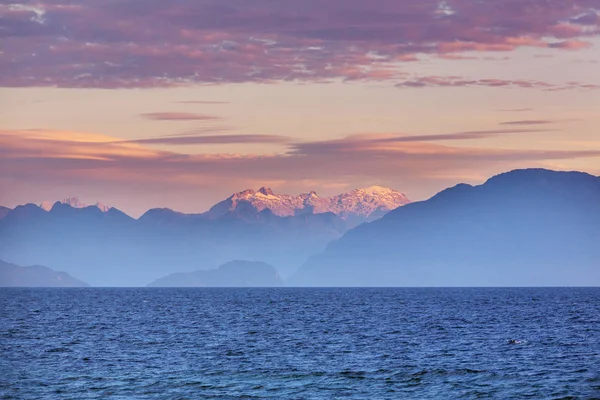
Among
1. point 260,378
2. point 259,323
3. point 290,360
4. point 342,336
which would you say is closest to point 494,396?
point 260,378

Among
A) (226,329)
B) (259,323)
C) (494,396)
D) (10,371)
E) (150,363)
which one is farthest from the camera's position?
(259,323)

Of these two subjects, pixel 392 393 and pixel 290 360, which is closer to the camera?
pixel 392 393

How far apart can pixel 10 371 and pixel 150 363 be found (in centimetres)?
1117

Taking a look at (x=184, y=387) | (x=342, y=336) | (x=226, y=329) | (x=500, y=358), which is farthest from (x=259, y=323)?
(x=184, y=387)

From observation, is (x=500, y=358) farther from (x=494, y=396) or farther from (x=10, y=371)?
(x=10, y=371)

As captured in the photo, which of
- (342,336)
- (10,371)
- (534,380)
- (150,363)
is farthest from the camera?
(342,336)

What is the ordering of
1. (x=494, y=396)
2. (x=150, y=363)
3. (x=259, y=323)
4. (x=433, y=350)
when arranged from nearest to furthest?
(x=494, y=396) < (x=150, y=363) < (x=433, y=350) < (x=259, y=323)

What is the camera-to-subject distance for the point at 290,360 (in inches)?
3248

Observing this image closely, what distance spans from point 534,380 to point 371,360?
639 inches

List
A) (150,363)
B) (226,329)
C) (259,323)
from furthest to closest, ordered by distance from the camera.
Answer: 1. (259,323)
2. (226,329)
3. (150,363)

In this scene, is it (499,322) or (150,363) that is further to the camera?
(499,322)

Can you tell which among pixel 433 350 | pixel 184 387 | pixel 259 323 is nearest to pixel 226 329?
pixel 259 323

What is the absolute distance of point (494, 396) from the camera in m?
63.7

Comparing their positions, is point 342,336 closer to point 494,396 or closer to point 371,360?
point 371,360
